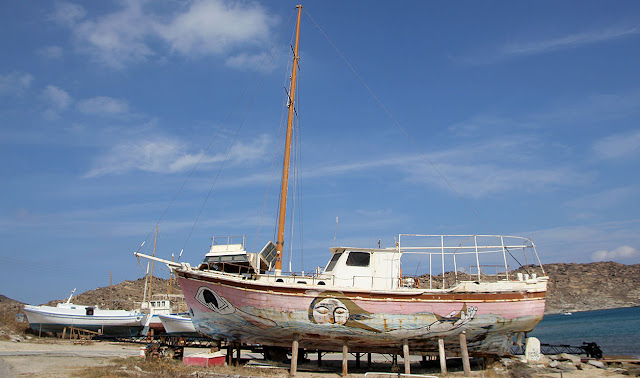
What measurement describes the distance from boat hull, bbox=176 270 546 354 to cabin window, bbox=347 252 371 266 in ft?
7.07

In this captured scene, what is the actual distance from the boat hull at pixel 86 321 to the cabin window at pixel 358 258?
2805 centimetres

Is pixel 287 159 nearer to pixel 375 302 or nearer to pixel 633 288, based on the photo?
pixel 375 302

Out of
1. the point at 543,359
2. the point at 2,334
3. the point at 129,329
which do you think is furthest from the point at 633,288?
the point at 2,334

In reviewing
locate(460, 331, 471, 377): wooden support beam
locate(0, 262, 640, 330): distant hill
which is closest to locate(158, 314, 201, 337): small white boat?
locate(460, 331, 471, 377): wooden support beam

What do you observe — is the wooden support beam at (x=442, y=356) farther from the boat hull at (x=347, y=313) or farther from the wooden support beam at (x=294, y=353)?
the wooden support beam at (x=294, y=353)

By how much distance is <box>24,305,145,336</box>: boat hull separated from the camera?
116 ft

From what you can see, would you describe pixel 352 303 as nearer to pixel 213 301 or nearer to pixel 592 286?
pixel 213 301

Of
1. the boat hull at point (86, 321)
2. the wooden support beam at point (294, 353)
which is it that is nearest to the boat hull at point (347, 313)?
the wooden support beam at point (294, 353)

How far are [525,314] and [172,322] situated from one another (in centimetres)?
2701

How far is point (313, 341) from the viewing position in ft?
63.9

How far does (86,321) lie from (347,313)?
29.8 meters

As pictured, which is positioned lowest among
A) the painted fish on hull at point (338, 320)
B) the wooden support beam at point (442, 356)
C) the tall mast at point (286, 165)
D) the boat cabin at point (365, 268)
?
the wooden support beam at point (442, 356)

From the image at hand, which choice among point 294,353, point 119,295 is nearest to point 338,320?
point 294,353

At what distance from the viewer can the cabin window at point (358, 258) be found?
805 inches
